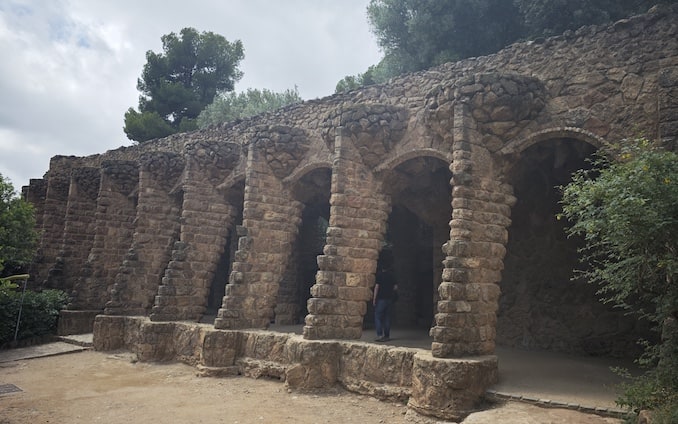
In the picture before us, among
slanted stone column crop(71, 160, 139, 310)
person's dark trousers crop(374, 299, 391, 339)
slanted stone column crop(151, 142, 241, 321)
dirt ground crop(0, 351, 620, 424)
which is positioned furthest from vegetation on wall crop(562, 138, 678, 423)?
slanted stone column crop(71, 160, 139, 310)

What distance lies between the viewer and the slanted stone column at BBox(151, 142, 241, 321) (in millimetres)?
10352

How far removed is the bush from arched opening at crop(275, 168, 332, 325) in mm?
6180

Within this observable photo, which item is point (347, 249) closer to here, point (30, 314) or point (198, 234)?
point (198, 234)

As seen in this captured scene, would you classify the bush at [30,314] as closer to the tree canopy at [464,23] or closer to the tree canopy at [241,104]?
the tree canopy at [241,104]

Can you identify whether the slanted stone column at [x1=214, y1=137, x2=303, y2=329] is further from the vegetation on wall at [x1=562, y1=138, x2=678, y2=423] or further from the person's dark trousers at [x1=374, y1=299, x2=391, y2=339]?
the vegetation on wall at [x1=562, y1=138, x2=678, y2=423]

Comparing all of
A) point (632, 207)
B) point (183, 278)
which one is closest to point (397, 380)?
point (632, 207)

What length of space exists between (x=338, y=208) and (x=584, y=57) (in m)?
4.06

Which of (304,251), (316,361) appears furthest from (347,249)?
(304,251)

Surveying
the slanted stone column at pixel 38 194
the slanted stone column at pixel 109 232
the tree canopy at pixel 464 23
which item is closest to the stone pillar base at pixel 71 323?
the slanted stone column at pixel 109 232

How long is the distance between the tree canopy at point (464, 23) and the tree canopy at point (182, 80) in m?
10.1

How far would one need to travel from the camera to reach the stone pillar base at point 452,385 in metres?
5.57

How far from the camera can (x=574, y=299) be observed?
852 cm

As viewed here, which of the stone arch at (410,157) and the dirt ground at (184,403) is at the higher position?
the stone arch at (410,157)

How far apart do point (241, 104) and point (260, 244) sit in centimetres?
1682
